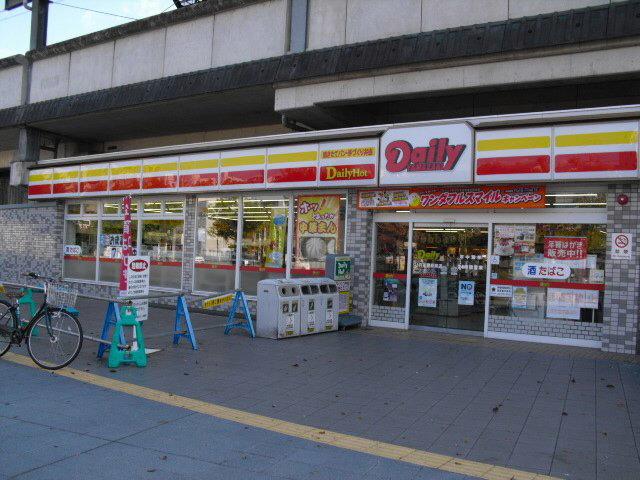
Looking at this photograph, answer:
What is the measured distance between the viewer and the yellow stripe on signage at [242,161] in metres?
12.4

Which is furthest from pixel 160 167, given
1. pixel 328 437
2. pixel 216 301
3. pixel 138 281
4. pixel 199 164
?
pixel 328 437

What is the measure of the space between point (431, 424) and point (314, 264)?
687 cm

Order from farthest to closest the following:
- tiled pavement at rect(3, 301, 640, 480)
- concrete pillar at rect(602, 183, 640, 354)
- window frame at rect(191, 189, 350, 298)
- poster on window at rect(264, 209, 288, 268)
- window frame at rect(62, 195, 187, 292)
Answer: window frame at rect(62, 195, 187, 292), poster on window at rect(264, 209, 288, 268), window frame at rect(191, 189, 350, 298), concrete pillar at rect(602, 183, 640, 354), tiled pavement at rect(3, 301, 640, 480)

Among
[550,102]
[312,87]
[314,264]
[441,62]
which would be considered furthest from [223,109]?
[550,102]

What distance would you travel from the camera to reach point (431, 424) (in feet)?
18.4

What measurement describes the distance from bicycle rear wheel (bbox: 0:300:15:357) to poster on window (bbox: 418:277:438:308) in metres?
7.01

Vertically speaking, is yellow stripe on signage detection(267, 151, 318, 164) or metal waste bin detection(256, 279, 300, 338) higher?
yellow stripe on signage detection(267, 151, 318, 164)

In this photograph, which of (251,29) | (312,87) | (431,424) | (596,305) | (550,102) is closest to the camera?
(431,424)

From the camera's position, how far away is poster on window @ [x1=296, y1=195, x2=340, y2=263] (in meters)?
12.0

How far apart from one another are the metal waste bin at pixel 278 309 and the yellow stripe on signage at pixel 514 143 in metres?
4.07

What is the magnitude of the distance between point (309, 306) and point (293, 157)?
3309 millimetres

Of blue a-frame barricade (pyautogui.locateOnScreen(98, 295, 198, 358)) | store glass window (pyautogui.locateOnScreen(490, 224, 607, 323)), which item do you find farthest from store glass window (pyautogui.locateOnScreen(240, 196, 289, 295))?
store glass window (pyautogui.locateOnScreen(490, 224, 607, 323))

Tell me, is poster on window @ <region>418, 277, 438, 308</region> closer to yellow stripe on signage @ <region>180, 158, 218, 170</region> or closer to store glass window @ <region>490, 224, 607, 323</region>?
store glass window @ <region>490, 224, 607, 323</region>

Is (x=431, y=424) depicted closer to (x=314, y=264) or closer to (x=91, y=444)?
(x=91, y=444)
